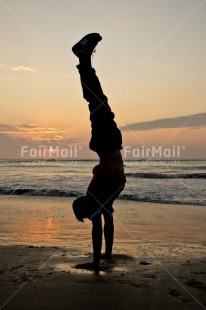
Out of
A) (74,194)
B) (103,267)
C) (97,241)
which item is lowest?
(103,267)

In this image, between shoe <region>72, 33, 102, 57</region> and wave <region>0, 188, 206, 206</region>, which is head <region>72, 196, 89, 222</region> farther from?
wave <region>0, 188, 206, 206</region>

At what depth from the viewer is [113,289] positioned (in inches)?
117

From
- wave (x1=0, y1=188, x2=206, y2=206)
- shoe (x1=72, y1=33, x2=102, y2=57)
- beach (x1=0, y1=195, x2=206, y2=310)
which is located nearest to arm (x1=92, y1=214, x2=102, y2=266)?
beach (x1=0, y1=195, x2=206, y2=310)

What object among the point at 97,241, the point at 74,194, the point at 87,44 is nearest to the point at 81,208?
the point at 97,241

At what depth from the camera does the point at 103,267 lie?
12.2 ft

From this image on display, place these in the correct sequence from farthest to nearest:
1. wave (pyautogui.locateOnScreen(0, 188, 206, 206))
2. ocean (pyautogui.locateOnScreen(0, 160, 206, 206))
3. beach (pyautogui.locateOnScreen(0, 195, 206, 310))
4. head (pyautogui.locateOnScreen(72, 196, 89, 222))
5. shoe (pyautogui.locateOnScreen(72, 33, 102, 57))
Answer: ocean (pyautogui.locateOnScreen(0, 160, 206, 206))
wave (pyautogui.locateOnScreen(0, 188, 206, 206))
head (pyautogui.locateOnScreen(72, 196, 89, 222))
shoe (pyautogui.locateOnScreen(72, 33, 102, 57))
beach (pyautogui.locateOnScreen(0, 195, 206, 310))

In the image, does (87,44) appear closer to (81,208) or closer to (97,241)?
(81,208)

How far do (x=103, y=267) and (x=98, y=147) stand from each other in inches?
50.7

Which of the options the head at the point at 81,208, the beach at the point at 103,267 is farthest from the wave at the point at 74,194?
the head at the point at 81,208

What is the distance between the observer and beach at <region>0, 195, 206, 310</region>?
9.01 ft

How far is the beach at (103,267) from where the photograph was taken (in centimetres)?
275

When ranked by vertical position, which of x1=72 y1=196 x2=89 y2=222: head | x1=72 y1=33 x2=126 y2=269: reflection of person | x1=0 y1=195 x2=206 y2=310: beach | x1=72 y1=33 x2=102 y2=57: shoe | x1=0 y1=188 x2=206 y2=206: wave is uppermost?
x1=72 y1=33 x2=102 y2=57: shoe

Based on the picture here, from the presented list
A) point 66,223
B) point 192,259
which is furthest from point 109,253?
point 66,223

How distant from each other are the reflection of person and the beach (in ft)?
1.60
